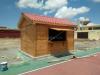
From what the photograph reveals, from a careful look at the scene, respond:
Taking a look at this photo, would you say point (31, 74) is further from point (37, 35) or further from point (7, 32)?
point (7, 32)

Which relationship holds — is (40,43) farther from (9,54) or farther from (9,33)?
(9,33)

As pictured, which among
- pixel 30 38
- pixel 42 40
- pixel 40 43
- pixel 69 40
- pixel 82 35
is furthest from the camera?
pixel 82 35

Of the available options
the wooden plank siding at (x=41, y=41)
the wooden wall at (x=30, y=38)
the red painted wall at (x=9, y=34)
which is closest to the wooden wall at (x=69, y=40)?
the wooden plank siding at (x=41, y=41)

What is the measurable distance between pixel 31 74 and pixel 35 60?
391 cm

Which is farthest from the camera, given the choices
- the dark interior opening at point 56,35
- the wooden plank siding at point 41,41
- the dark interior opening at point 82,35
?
the dark interior opening at point 82,35

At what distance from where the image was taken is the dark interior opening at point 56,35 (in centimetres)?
1418

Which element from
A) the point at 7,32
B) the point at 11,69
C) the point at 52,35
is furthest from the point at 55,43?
the point at 7,32

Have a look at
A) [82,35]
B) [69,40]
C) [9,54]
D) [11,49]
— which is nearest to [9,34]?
[11,49]

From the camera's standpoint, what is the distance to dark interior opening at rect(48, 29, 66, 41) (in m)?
14.2

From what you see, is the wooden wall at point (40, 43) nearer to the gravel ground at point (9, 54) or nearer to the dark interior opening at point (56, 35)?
the dark interior opening at point (56, 35)

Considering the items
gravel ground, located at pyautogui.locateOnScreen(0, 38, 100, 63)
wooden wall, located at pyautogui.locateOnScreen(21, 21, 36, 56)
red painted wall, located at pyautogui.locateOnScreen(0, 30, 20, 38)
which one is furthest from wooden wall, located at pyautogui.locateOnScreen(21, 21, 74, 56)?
red painted wall, located at pyautogui.locateOnScreen(0, 30, 20, 38)

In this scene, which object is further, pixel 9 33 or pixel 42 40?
pixel 9 33

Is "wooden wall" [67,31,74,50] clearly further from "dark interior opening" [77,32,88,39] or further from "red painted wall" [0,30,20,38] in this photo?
"dark interior opening" [77,32,88,39]

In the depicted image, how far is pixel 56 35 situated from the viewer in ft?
47.4
